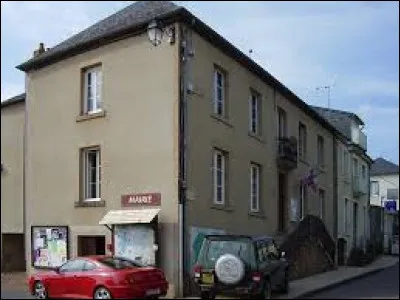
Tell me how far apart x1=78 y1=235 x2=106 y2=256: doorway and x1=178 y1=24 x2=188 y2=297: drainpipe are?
3.81 m

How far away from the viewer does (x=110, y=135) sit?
67.1 ft

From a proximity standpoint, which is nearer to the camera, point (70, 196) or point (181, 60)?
point (181, 60)

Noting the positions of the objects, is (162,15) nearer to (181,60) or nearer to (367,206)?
(181,60)

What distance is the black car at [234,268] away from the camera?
51.4 feet

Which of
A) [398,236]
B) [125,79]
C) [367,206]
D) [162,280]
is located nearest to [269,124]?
[125,79]

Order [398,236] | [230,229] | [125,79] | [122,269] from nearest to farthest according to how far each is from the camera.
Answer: [122,269]
[125,79]
[230,229]
[398,236]

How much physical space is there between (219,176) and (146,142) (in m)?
3.20

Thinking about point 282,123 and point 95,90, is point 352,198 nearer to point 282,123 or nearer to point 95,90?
point 282,123

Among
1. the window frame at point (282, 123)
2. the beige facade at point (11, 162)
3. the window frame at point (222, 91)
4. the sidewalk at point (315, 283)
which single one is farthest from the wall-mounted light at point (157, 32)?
the window frame at point (282, 123)

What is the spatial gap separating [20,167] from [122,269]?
5061mm

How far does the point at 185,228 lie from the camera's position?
18453mm

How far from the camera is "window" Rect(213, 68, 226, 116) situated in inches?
842

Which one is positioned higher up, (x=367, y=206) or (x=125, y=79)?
(x=125, y=79)

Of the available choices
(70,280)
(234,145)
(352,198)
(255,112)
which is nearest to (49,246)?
(70,280)
